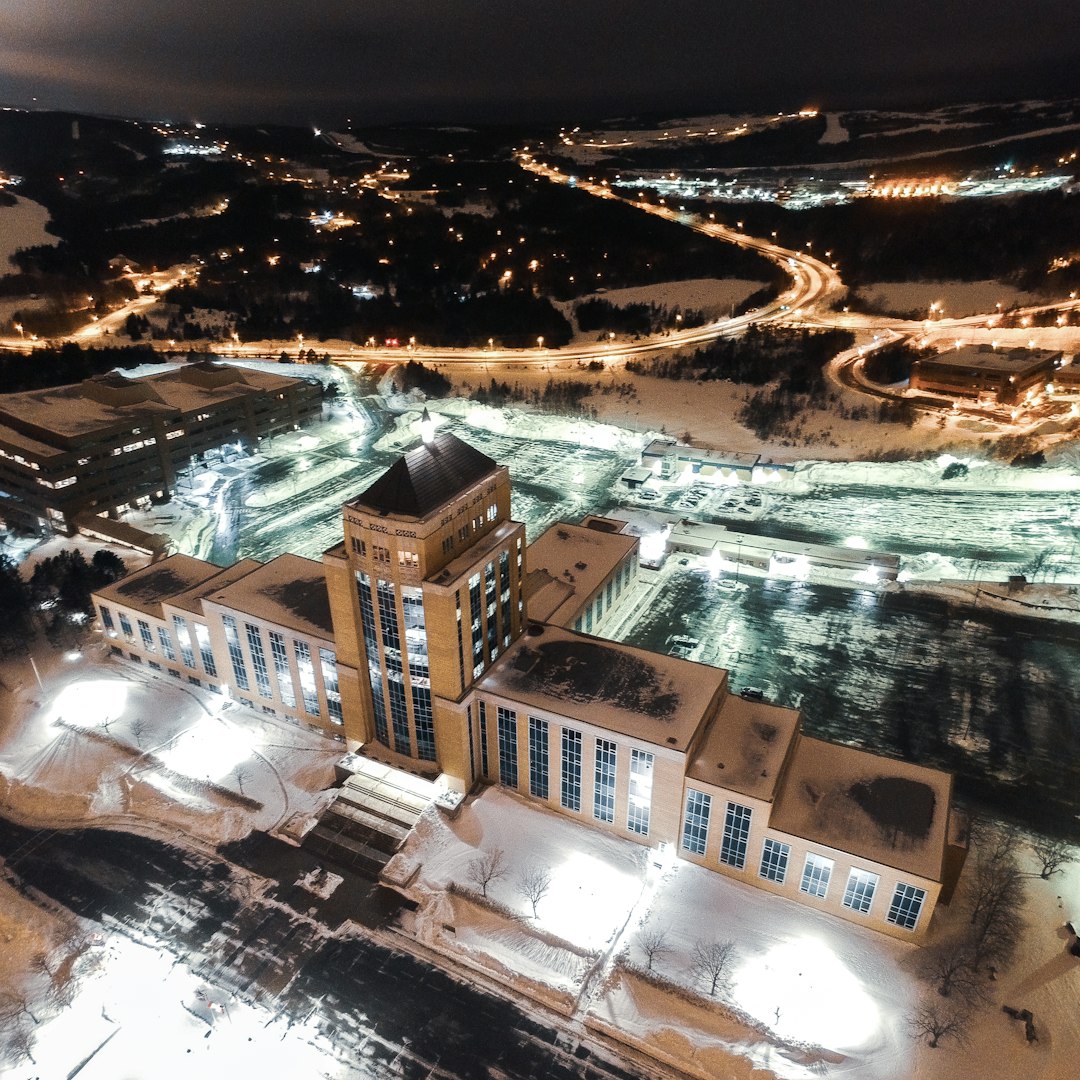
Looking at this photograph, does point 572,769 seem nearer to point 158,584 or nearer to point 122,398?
point 158,584

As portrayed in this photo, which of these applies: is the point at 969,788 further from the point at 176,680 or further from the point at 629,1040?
the point at 176,680

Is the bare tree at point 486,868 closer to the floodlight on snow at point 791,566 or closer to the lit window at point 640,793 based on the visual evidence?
the lit window at point 640,793

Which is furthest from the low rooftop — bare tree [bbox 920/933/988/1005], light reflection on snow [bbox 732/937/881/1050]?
light reflection on snow [bbox 732/937/881/1050]

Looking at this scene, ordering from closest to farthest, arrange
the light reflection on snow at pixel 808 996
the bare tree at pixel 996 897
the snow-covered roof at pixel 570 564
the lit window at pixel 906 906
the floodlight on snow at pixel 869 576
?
the light reflection on snow at pixel 808 996 < the lit window at pixel 906 906 < the bare tree at pixel 996 897 < the snow-covered roof at pixel 570 564 < the floodlight on snow at pixel 869 576

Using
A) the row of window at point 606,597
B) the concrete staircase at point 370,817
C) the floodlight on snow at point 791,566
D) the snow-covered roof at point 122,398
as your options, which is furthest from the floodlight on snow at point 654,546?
→ the snow-covered roof at point 122,398

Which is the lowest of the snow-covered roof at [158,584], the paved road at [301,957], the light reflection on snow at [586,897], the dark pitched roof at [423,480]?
the paved road at [301,957]

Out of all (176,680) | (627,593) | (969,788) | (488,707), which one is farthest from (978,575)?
(176,680)
